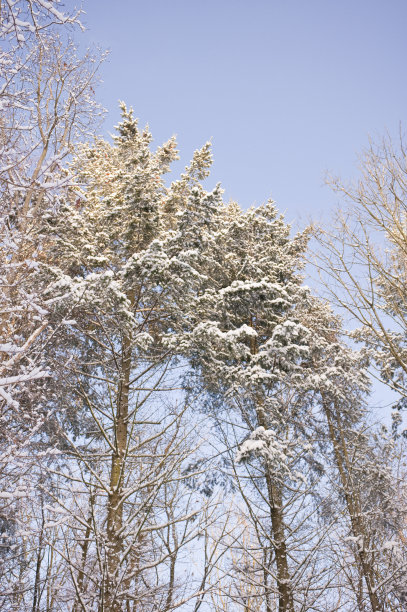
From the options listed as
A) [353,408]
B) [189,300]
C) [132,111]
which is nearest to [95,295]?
[189,300]

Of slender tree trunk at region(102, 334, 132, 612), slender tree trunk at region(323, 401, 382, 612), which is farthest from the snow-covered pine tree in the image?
slender tree trunk at region(323, 401, 382, 612)

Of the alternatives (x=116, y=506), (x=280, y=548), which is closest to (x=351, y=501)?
(x=280, y=548)

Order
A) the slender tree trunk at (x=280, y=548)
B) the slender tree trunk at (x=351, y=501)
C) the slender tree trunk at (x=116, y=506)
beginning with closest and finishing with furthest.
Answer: the slender tree trunk at (x=116, y=506), the slender tree trunk at (x=280, y=548), the slender tree trunk at (x=351, y=501)

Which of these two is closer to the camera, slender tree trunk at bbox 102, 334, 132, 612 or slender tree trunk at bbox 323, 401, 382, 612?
slender tree trunk at bbox 102, 334, 132, 612

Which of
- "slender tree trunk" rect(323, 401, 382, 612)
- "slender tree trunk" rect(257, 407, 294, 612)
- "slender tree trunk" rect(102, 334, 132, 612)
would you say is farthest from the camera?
"slender tree trunk" rect(323, 401, 382, 612)

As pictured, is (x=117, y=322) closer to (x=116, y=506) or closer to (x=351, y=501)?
(x=116, y=506)

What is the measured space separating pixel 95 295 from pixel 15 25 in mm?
5131

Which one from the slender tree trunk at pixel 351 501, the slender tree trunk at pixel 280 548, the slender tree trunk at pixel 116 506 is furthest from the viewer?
the slender tree trunk at pixel 351 501

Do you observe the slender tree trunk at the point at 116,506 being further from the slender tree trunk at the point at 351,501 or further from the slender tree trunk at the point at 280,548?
the slender tree trunk at the point at 351,501

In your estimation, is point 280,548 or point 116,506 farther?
point 280,548

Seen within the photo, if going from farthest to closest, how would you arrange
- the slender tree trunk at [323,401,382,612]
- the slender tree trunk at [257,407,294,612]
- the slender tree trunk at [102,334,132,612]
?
the slender tree trunk at [323,401,382,612]
the slender tree trunk at [257,407,294,612]
the slender tree trunk at [102,334,132,612]

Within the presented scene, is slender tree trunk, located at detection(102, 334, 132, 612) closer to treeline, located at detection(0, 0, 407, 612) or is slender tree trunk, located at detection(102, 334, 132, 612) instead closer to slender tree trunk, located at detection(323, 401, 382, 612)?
treeline, located at detection(0, 0, 407, 612)

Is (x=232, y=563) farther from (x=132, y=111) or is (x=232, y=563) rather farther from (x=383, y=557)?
(x=132, y=111)

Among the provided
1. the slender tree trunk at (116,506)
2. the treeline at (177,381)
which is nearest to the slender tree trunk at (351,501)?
the treeline at (177,381)
